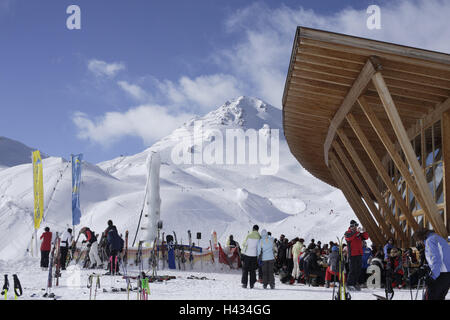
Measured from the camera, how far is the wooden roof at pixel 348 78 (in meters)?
9.75

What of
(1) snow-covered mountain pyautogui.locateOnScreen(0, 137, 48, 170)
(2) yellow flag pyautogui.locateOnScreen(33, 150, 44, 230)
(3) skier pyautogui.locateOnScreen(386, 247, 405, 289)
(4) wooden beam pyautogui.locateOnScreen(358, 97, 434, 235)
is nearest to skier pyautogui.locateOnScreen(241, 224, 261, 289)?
(3) skier pyautogui.locateOnScreen(386, 247, 405, 289)

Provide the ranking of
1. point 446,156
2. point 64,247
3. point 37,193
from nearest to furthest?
1. point 446,156
2. point 64,247
3. point 37,193

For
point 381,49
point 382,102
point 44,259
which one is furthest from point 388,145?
point 44,259

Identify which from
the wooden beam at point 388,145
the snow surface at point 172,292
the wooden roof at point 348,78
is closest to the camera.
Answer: the snow surface at point 172,292

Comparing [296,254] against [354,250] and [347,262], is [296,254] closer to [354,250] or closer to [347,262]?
[347,262]

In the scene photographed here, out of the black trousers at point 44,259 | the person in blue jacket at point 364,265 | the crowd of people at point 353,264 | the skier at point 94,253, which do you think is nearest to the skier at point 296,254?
the crowd of people at point 353,264

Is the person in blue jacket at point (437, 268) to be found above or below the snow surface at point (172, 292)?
above

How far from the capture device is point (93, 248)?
51.2 ft

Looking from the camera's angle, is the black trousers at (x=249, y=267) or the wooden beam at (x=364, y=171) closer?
the black trousers at (x=249, y=267)

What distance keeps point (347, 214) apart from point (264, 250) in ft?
152

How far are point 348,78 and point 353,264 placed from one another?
176 inches

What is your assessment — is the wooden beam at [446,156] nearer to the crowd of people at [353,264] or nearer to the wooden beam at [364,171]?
the crowd of people at [353,264]

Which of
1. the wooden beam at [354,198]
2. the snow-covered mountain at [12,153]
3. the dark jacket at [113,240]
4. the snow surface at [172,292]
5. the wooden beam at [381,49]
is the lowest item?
the snow surface at [172,292]

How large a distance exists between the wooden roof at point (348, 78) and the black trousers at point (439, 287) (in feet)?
17.3
